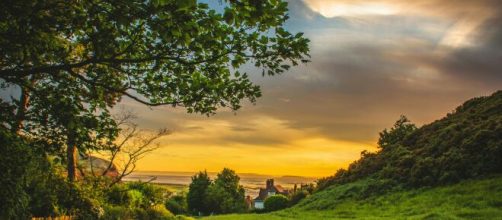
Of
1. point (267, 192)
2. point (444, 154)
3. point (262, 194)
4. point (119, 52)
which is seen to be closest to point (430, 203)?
point (444, 154)

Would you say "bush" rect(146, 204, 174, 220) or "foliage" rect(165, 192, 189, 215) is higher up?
"bush" rect(146, 204, 174, 220)

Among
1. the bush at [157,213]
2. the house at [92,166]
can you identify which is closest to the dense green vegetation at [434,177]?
the bush at [157,213]

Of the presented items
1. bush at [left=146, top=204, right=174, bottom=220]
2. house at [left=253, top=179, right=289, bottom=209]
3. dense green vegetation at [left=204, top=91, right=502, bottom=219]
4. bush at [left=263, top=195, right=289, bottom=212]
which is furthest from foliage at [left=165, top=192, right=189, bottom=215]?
house at [left=253, top=179, right=289, bottom=209]

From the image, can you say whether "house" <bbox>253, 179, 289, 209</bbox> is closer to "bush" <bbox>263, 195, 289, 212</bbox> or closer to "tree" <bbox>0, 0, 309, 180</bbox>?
"bush" <bbox>263, 195, 289, 212</bbox>

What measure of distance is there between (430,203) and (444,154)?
10.6m

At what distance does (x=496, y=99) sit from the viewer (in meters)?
44.9

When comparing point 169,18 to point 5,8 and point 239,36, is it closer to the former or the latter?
point 239,36

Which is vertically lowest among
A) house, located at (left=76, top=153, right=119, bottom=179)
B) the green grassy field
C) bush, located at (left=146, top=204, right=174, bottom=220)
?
bush, located at (left=146, top=204, right=174, bottom=220)

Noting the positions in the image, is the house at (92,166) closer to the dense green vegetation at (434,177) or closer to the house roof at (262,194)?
the dense green vegetation at (434,177)

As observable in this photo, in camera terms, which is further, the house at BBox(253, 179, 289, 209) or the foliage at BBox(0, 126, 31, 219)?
the house at BBox(253, 179, 289, 209)

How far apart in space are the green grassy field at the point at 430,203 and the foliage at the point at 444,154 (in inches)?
85.8

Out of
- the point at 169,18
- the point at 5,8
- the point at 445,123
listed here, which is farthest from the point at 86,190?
the point at 445,123

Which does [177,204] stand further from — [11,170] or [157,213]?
[11,170]

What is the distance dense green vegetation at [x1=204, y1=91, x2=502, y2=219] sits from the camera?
25906 mm
